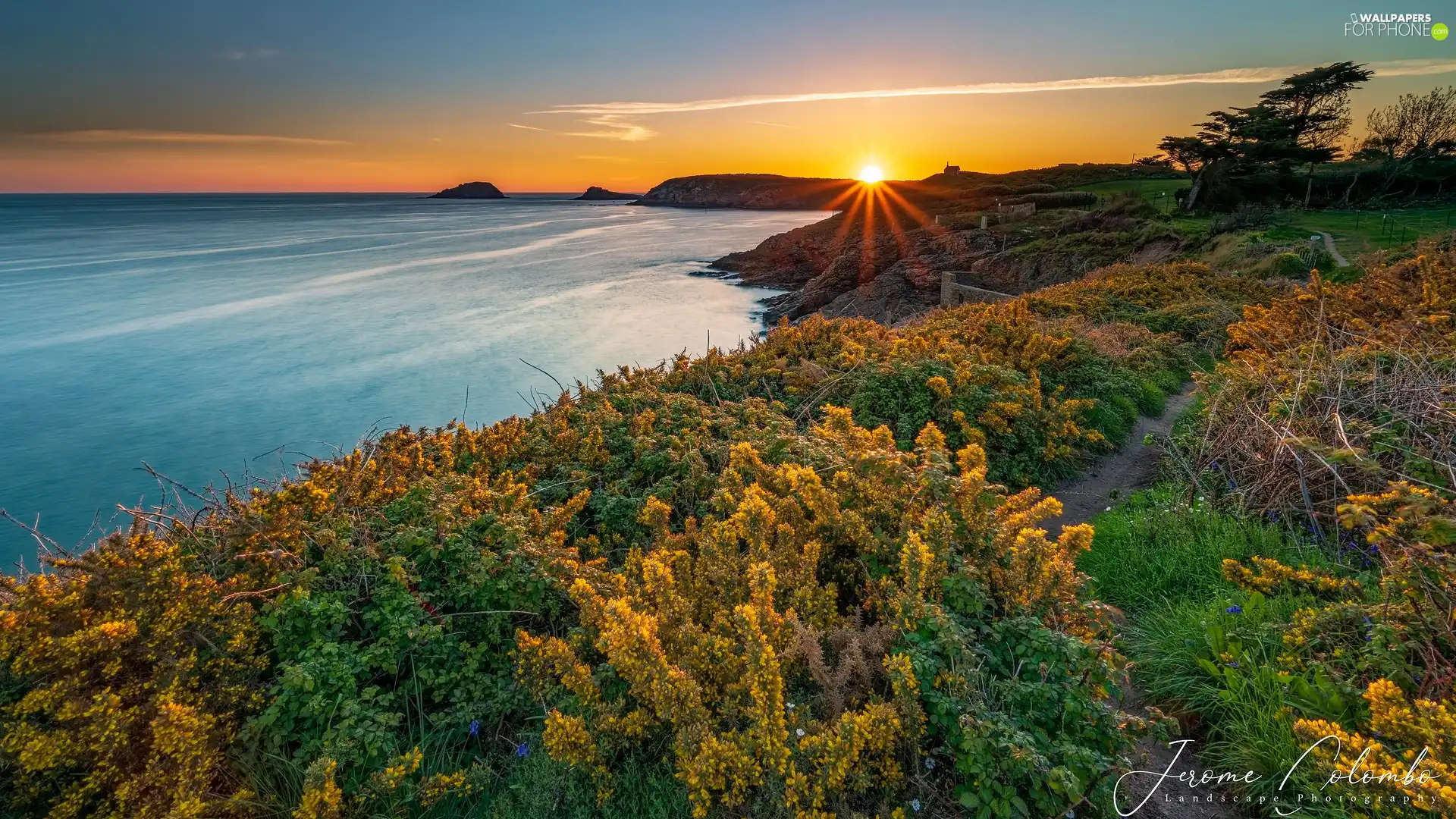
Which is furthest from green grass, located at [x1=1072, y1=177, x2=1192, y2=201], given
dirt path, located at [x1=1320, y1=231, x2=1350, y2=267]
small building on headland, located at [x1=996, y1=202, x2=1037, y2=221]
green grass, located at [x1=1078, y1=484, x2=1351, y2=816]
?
green grass, located at [x1=1078, y1=484, x2=1351, y2=816]

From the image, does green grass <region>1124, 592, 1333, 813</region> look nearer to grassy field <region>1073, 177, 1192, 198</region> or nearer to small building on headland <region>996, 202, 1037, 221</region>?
small building on headland <region>996, 202, 1037, 221</region>

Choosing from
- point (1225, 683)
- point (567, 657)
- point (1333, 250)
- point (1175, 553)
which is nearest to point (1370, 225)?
point (1333, 250)

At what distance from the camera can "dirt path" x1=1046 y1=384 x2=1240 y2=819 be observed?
284 cm

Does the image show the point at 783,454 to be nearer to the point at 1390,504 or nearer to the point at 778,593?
the point at 778,593

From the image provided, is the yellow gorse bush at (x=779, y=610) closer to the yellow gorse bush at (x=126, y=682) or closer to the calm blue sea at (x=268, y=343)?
the yellow gorse bush at (x=126, y=682)

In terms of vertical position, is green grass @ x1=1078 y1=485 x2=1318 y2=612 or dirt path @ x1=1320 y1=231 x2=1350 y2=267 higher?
dirt path @ x1=1320 y1=231 x2=1350 y2=267

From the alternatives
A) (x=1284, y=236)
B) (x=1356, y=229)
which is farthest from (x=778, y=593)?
(x=1356, y=229)

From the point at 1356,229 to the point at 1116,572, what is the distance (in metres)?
31.1

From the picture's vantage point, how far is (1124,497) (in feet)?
22.0

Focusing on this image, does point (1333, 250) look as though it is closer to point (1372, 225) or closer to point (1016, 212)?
point (1372, 225)

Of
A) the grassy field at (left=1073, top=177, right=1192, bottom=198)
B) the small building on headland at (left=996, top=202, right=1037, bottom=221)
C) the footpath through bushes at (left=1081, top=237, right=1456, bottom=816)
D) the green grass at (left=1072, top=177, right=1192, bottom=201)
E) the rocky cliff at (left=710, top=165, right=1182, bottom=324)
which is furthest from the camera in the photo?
the grassy field at (left=1073, top=177, right=1192, bottom=198)
